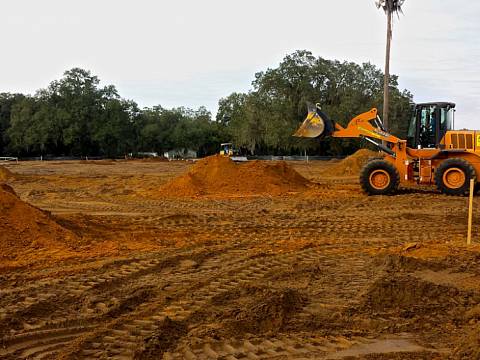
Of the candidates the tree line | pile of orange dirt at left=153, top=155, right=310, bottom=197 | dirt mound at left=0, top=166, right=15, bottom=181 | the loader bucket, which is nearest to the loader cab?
the loader bucket

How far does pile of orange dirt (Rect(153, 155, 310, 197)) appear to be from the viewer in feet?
63.9

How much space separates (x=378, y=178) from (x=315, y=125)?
270 cm

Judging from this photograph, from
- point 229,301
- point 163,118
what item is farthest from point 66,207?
point 163,118

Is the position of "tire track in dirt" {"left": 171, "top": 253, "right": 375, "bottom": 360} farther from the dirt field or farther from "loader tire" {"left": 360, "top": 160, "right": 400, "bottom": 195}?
"loader tire" {"left": 360, "top": 160, "right": 400, "bottom": 195}

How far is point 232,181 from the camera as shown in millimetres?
20266

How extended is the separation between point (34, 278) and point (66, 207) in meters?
8.97

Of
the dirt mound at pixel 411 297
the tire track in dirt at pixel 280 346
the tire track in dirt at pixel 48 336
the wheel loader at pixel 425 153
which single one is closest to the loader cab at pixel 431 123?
the wheel loader at pixel 425 153

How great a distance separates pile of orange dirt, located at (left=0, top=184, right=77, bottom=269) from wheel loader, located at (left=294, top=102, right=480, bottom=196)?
1023 centimetres

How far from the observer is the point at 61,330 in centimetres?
515

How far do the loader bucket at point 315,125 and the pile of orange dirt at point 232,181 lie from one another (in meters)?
2.51

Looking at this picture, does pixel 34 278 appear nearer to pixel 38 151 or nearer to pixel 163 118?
pixel 38 151

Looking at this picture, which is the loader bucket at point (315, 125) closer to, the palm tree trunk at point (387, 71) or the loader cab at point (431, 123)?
the loader cab at point (431, 123)

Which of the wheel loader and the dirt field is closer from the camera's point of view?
the dirt field

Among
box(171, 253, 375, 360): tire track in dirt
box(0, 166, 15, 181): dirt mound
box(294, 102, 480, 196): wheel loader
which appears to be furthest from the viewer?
box(0, 166, 15, 181): dirt mound
